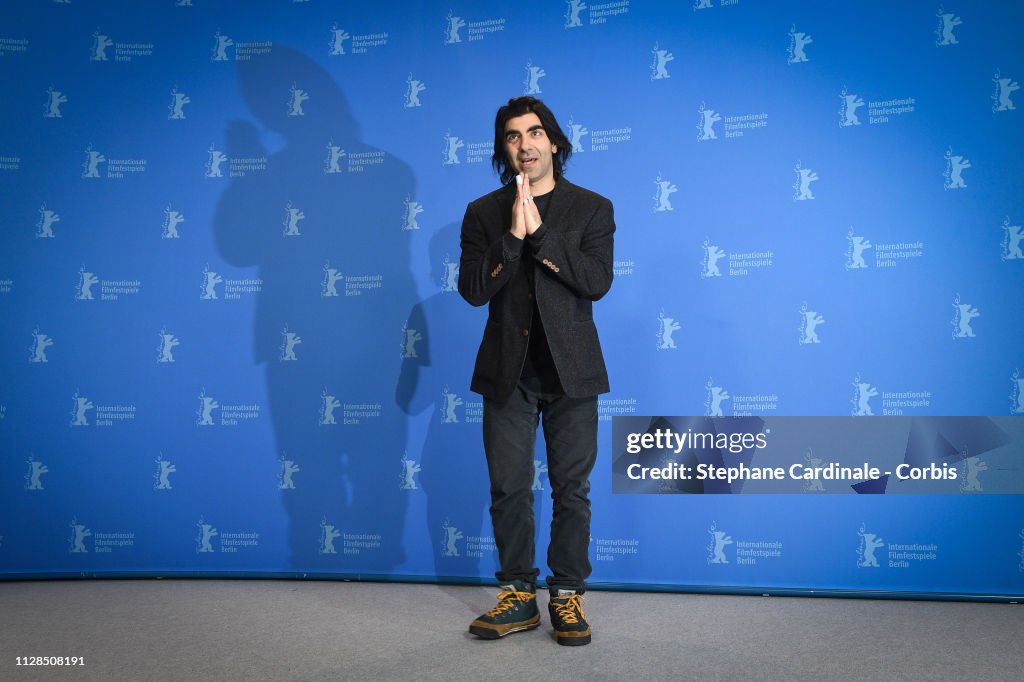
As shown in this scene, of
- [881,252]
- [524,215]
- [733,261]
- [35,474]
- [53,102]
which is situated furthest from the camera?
[53,102]

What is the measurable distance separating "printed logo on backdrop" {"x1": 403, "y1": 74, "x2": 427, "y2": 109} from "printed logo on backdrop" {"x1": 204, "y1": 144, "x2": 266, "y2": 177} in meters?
0.70

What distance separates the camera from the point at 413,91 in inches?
A: 136

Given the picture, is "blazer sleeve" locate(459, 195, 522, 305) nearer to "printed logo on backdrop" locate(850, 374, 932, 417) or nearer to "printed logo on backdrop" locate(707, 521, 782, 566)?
"printed logo on backdrop" locate(707, 521, 782, 566)

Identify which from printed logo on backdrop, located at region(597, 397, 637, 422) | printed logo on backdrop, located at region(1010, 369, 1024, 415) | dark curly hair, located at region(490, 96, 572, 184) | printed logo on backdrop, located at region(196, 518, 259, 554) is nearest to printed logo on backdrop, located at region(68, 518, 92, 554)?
printed logo on backdrop, located at region(196, 518, 259, 554)

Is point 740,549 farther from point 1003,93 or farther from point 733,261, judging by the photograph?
point 1003,93

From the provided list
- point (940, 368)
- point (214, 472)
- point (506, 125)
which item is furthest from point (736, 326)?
point (214, 472)

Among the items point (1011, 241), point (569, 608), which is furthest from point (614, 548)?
point (1011, 241)

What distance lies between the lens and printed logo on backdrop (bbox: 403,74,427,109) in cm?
344

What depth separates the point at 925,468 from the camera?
3000 millimetres

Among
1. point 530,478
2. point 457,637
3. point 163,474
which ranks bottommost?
point 457,637

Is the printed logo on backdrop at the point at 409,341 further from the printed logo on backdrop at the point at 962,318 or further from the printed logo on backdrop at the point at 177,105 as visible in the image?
the printed logo on backdrop at the point at 962,318

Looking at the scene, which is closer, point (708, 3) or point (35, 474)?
point (708, 3)

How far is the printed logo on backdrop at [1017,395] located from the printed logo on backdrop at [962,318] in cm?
22

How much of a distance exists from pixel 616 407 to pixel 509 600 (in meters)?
1.01
